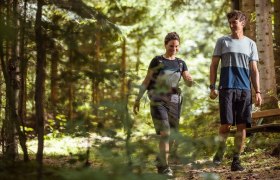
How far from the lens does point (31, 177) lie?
3322 mm

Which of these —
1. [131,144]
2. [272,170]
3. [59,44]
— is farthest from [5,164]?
[272,170]

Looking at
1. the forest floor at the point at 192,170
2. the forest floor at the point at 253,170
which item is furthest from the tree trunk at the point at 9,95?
the forest floor at the point at 253,170

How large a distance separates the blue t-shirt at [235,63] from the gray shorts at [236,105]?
3.6 inches

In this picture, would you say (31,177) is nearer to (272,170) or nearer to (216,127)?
(272,170)

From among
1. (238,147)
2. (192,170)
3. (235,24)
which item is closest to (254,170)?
(238,147)

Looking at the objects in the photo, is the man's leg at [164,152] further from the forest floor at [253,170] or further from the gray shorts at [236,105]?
the gray shorts at [236,105]

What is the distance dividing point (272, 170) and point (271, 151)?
175 cm

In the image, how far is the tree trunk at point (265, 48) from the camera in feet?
33.8

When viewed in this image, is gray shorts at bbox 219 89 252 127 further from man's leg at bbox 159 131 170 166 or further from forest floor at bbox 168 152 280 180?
man's leg at bbox 159 131 170 166

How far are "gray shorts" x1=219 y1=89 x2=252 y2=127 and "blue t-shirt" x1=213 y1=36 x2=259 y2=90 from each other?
0.09m

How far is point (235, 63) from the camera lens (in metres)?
7.09

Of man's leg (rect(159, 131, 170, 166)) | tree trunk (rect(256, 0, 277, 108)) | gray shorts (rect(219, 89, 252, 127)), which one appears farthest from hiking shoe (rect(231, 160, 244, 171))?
man's leg (rect(159, 131, 170, 166))

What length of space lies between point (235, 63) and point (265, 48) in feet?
12.1

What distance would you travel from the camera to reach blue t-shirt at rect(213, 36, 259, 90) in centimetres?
706
